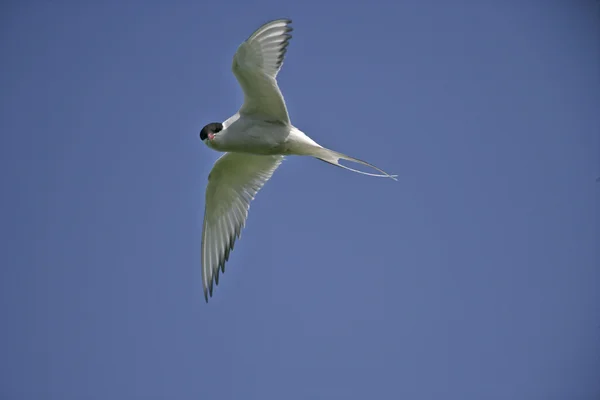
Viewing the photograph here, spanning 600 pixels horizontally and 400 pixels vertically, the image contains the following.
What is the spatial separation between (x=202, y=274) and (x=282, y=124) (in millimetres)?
1875

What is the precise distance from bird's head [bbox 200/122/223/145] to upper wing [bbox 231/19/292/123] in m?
0.38

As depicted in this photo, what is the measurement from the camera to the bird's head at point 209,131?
6656 millimetres

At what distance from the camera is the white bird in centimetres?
631

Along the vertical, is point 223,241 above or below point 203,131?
below

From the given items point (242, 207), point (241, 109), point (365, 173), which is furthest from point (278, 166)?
point (365, 173)

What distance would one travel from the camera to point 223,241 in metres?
7.51

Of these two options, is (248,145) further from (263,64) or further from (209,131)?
(263,64)

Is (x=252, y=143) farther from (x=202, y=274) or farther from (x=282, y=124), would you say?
(x=202, y=274)

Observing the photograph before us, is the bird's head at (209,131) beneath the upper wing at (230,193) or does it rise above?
above

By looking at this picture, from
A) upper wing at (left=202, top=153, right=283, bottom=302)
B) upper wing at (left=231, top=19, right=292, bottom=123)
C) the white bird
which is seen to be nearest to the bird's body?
the white bird

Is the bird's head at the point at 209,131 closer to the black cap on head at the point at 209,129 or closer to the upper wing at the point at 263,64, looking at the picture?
the black cap on head at the point at 209,129

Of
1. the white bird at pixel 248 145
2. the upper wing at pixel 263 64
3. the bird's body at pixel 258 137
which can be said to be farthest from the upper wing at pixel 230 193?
the upper wing at pixel 263 64

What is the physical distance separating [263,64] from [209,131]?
88 centimetres

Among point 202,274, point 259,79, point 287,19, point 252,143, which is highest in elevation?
point 287,19
